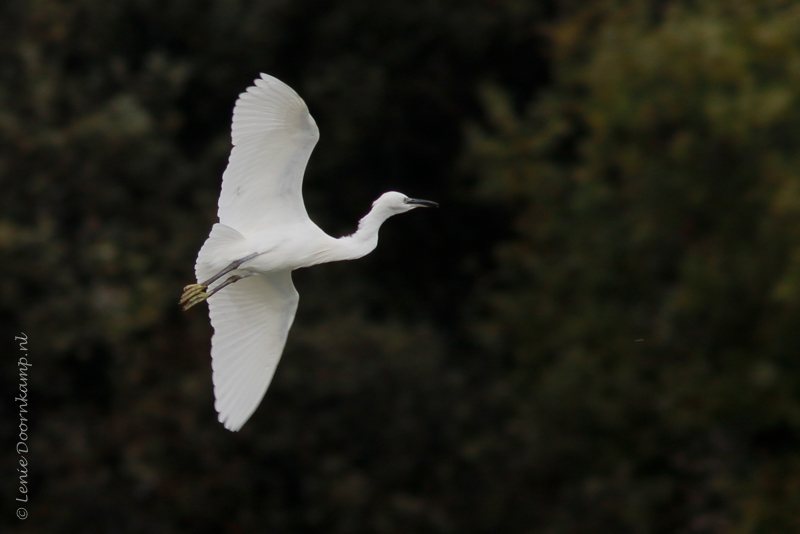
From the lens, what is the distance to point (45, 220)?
11242mm

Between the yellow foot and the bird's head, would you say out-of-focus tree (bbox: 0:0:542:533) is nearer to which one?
the yellow foot

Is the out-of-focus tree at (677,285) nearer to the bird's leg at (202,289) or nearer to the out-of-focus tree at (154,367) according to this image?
the out-of-focus tree at (154,367)

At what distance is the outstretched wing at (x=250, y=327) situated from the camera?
6.64m

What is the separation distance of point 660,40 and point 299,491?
5490mm

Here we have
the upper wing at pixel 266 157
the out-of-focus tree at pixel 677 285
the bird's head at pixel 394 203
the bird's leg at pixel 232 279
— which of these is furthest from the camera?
the out-of-focus tree at pixel 677 285

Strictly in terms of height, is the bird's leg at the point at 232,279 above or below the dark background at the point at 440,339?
below

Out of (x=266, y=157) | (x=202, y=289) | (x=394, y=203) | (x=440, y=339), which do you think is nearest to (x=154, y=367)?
(x=440, y=339)

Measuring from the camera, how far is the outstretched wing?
21.8 ft

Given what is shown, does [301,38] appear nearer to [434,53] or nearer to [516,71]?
[434,53]

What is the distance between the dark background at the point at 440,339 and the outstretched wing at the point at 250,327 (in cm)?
411

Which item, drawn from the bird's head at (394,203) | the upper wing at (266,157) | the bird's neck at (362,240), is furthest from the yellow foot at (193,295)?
the bird's head at (394,203)

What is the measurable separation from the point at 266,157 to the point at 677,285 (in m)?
6.67

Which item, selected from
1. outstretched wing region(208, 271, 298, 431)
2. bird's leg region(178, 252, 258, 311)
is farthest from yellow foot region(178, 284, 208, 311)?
outstretched wing region(208, 271, 298, 431)

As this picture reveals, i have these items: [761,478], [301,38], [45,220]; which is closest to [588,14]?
[301,38]
